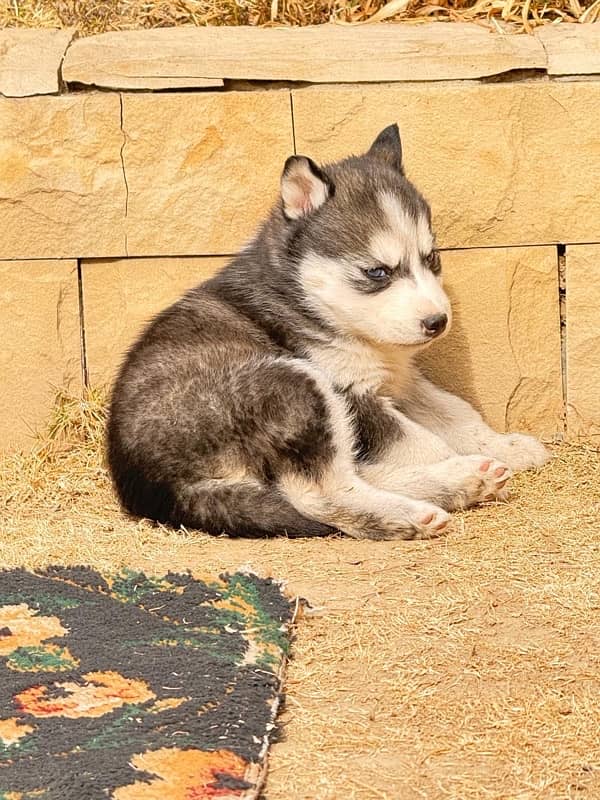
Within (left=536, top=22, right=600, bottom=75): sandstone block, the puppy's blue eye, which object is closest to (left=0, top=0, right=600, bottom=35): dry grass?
(left=536, top=22, right=600, bottom=75): sandstone block

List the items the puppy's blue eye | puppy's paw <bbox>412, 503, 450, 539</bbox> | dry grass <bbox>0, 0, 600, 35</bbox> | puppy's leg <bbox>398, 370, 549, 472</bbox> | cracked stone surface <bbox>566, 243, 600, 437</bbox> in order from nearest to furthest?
puppy's paw <bbox>412, 503, 450, 539</bbox> < the puppy's blue eye < puppy's leg <bbox>398, 370, 549, 472</bbox> < cracked stone surface <bbox>566, 243, 600, 437</bbox> < dry grass <bbox>0, 0, 600, 35</bbox>

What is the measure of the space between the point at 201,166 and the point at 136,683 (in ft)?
10.2

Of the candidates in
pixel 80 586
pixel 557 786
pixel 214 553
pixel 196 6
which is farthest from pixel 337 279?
pixel 557 786

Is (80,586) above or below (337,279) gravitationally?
below

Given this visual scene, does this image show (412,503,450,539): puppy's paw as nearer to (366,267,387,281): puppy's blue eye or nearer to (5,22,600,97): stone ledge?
(366,267,387,281): puppy's blue eye

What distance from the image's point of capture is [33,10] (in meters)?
6.79

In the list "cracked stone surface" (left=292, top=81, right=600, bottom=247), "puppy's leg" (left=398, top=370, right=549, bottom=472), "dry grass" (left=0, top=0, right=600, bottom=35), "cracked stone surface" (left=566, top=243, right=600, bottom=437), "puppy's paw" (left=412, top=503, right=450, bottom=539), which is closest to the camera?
"puppy's paw" (left=412, top=503, right=450, bottom=539)

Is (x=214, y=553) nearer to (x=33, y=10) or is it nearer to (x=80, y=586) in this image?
(x=80, y=586)

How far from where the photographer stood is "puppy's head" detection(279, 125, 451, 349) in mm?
5125

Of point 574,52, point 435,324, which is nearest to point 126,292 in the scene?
point 435,324

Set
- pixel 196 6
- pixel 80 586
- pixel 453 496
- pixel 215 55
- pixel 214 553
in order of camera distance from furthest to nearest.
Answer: pixel 196 6, pixel 215 55, pixel 453 496, pixel 214 553, pixel 80 586

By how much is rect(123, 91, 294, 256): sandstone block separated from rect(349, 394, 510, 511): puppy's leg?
132 cm

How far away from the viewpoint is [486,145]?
5.91 m

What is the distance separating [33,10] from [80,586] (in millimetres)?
3801
